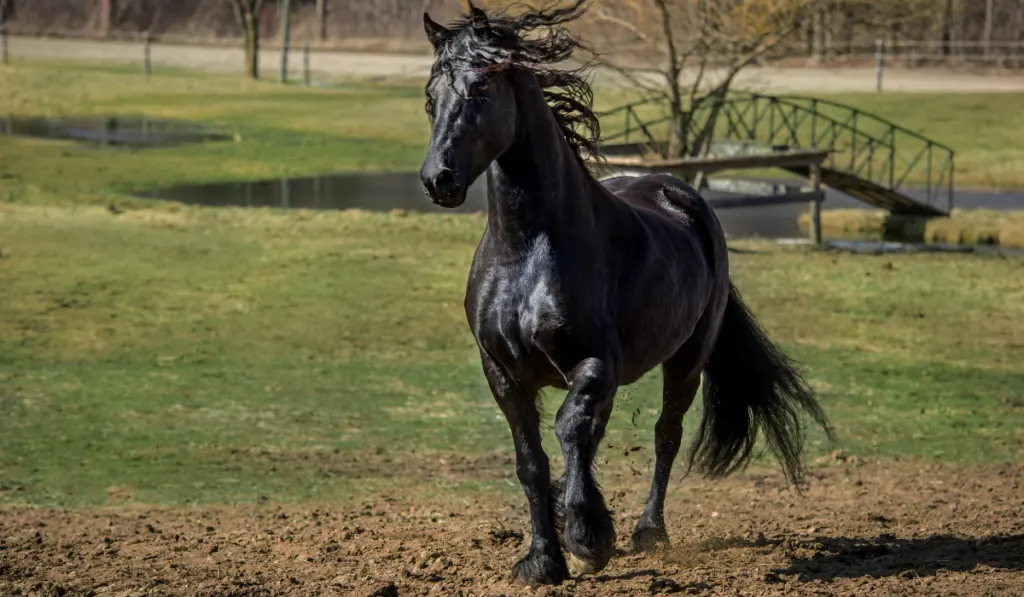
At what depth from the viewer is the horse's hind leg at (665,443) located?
7.20 metres

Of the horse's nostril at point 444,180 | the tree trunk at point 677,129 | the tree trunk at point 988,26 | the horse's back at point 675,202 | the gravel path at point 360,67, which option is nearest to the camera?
the horse's nostril at point 444,180

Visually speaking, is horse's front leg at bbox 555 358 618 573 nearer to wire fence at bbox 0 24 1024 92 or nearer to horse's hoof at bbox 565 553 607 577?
horse's hoof at bbox 565 553 607 577

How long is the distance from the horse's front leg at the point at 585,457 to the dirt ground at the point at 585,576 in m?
0.38

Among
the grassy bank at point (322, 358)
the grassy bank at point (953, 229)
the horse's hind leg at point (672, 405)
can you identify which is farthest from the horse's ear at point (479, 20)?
the grassy bank at point (953, 229)

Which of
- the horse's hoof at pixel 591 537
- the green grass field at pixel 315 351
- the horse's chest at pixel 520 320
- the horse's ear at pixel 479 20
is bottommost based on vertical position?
the green grass field at pixel 315 351

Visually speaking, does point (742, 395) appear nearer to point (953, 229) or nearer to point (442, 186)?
point (442, 186)

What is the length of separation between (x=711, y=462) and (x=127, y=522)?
3106mm

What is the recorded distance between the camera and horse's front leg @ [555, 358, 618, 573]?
573 centimetres

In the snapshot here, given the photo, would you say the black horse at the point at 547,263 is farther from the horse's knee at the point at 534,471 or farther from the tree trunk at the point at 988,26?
the tree trunk at the point at 988,26

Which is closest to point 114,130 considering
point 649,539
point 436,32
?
point 649,539

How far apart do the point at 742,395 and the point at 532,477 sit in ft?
6.19

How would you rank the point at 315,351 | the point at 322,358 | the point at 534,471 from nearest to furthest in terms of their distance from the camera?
the point at 534,471
the point at 322,358
the point at 315,351

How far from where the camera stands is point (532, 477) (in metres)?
6.34

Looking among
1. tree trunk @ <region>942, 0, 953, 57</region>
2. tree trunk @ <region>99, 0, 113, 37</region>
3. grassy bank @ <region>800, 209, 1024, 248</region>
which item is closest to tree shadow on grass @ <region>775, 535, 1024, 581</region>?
grassy bank @ <region>800, 209, 1024, 248</region>
